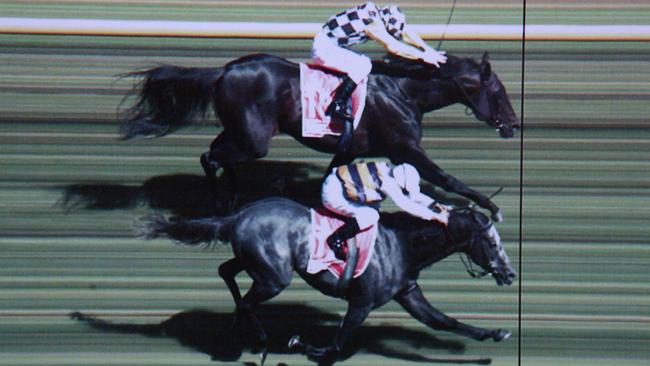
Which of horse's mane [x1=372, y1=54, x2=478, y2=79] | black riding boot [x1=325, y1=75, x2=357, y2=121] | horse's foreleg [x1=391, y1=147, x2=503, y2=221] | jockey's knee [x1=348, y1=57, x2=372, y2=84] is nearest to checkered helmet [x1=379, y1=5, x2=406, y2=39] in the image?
horse's mane [x1=372, y1=54, x2=478, y2=79]

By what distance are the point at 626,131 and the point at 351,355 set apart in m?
2.19

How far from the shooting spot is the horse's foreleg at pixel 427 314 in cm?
1012

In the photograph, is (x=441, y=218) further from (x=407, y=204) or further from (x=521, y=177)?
(x=521, y=177)

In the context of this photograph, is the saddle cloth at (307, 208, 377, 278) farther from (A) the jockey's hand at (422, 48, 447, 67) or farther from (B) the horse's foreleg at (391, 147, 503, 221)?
(A) the jockey's hand at (422, 48, 447, 67)

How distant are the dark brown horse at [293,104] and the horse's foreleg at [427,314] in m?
0.68

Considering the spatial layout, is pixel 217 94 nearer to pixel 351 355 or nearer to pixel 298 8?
pixel 298 8

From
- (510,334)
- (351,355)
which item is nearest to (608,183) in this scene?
(510,334)

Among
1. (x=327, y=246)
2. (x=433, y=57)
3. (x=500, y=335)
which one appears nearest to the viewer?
(x=327, y=246)

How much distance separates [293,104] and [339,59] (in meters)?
0.38

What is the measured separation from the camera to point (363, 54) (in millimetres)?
10062

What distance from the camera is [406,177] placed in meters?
9.91

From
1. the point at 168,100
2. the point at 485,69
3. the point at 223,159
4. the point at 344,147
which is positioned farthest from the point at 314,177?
the point at 485,69

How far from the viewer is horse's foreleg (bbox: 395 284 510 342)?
10.1 meters

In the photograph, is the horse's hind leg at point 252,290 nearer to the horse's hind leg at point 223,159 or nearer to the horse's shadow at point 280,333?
the horse's shadow at point 280,333
